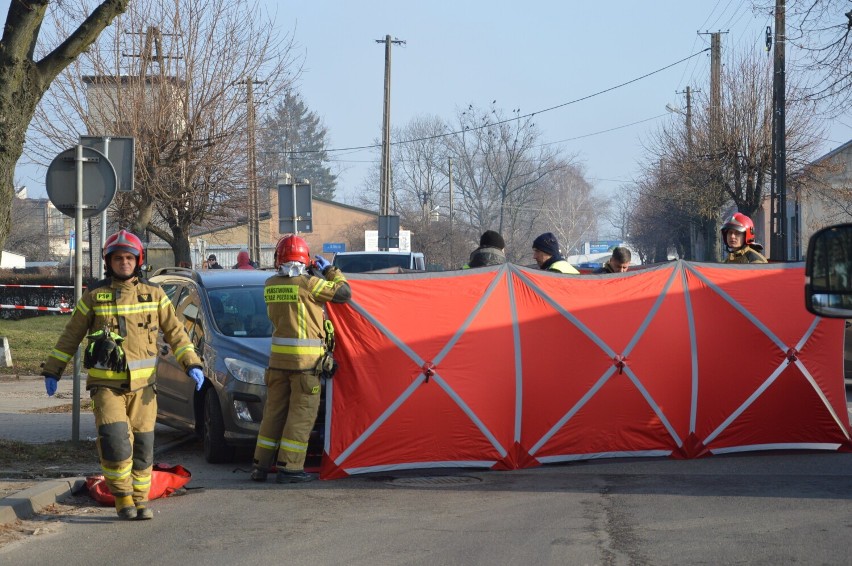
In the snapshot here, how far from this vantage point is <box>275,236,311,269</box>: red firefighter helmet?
28.9ft

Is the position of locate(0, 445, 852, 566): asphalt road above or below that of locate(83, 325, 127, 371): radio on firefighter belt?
below

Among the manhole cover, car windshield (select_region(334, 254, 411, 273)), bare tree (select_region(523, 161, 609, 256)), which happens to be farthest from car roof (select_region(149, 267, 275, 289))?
bare tree (select_region(523, 161, 609, 256))

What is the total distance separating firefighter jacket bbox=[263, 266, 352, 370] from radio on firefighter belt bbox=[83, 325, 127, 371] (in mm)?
1561

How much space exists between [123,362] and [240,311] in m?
3.07

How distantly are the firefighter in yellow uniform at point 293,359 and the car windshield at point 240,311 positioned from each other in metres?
1.40

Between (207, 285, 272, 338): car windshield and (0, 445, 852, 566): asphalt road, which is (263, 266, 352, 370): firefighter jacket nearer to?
(0, 445, 852, 566): asphalt road

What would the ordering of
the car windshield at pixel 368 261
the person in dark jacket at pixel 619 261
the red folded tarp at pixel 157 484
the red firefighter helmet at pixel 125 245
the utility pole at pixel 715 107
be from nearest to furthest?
the red firefighter helmet at pixel 125 245
the red folded tarp at pixel 157 484
the person in dark jacket at pixel 619 261
the car windshield at pixel 368 261
the utility pole at pixel 715 107

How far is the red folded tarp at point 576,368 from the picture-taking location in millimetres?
9156

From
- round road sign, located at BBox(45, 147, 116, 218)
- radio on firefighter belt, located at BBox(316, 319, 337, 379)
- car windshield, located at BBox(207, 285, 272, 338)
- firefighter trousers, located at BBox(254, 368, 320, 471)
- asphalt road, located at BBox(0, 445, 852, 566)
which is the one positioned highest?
round road sign, located at BBox(45, 147, 116, 218)

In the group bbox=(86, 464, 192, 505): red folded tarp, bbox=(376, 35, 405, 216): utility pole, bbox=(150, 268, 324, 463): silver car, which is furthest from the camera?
bbox=(376, 35, 405, 216): utility pole

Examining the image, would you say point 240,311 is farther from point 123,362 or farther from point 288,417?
point 123,362

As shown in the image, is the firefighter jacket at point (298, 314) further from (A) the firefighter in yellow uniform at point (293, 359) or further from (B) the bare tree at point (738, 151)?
(B) the bare tree at point (738, 151)

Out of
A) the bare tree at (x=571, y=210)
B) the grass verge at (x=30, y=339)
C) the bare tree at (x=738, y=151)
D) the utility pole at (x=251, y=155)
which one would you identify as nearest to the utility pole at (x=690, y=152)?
the bare tree at (x=738, y=151)

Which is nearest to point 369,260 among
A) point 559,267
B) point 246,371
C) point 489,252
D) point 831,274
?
point 489,252
